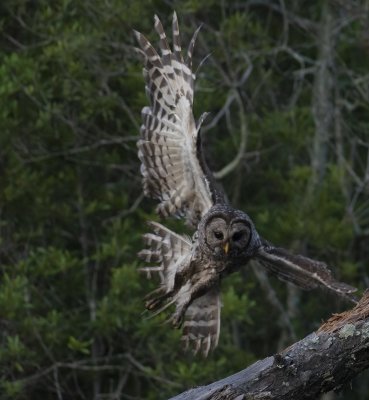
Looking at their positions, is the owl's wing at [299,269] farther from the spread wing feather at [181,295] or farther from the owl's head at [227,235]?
the spread wing feather at [181,295]

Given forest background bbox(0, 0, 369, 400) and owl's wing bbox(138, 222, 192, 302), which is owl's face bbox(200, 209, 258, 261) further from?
forest background bbox(0, 0, 369, 400)

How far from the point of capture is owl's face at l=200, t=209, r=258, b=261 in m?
7.02

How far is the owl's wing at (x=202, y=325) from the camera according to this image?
24.0 ft

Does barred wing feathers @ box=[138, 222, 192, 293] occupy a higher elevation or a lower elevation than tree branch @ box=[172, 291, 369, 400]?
higher

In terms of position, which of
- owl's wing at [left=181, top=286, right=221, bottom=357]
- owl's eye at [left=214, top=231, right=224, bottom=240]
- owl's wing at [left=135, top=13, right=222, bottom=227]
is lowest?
owl's wing at [left=181, top=286, right=221, bottom=357]

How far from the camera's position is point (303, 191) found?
11.1m

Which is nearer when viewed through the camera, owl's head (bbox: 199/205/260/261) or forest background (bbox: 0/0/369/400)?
owl's head (bbox: 199/205/260/261)

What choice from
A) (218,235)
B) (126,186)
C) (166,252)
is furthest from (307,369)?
(126,186)

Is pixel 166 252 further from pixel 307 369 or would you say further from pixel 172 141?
pixel 307 369

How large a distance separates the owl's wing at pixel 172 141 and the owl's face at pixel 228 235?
0.69ft

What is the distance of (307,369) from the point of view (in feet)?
15.2

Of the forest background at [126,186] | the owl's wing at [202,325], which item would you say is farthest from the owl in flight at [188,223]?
the forest background at [126,186]

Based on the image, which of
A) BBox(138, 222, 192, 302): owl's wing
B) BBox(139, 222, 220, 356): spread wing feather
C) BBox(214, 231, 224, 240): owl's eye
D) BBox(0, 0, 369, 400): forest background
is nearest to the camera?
BBox(214, 231, 224, 240): owl's eye

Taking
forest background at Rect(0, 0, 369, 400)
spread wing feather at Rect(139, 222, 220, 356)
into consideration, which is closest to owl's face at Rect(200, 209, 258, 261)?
spread wing feather at Rect(139, 222, 220, 356)
